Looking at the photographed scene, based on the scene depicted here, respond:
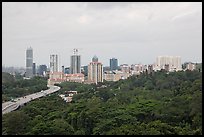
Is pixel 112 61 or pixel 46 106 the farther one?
pixel 112 61

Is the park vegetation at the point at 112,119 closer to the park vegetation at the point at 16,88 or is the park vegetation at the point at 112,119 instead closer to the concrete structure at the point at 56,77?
the park vegetation at the point at 16,88

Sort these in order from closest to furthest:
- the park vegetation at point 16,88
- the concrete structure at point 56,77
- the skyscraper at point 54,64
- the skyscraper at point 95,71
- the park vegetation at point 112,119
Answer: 1. the park vegetation at point 112,119
2. the park vegetation at point 16,88
3. the skyscraper at point 95,71
4. the concrete structure at point 56,77
5. the skyscraper at point 54,64

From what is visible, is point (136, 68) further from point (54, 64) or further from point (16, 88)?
point (16, 88)

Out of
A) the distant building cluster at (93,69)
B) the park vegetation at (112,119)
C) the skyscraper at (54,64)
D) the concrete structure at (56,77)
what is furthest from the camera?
the skyscraper at (54,64)

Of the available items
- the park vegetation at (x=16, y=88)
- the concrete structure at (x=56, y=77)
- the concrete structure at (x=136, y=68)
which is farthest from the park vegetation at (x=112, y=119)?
the concrete structure at (x=136, y=68)

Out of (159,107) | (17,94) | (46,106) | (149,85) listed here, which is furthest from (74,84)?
(159,107)

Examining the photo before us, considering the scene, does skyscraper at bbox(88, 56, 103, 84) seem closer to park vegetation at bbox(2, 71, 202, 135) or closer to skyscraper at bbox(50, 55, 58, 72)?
skyscraper at bbox(50, 55, 58, 72)

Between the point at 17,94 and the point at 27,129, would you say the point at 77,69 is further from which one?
the point at 27,129

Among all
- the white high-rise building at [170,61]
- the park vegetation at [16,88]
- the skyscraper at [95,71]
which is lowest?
the park vegetation at [16,88]
